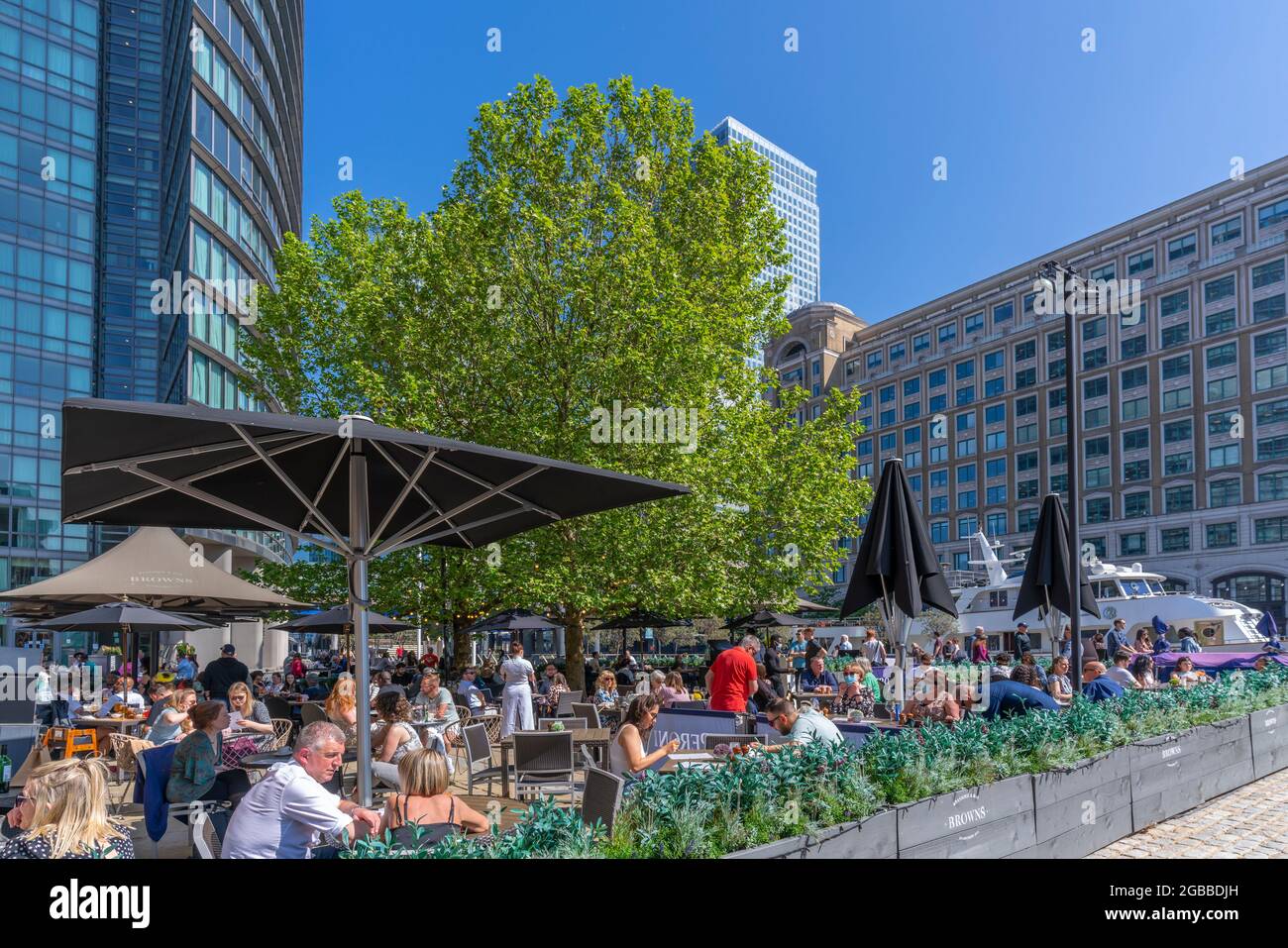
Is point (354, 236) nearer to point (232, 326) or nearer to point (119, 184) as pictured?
point (232, 326)

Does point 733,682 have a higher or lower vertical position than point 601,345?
lower

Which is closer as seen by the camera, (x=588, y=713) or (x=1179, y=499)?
(x=588, y=713)

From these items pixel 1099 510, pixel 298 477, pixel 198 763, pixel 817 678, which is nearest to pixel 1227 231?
pixel 1099 510

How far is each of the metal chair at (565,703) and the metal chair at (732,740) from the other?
5.68 metres

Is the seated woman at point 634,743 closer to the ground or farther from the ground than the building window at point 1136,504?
closer to the ground

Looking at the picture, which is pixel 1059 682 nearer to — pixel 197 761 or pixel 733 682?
pixel 733 682

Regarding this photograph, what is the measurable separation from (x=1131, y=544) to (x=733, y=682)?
66.5 meters

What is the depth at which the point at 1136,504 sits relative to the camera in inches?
2724

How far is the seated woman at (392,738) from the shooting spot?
842 centimetres

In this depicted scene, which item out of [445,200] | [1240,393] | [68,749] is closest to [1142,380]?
[1240,393]

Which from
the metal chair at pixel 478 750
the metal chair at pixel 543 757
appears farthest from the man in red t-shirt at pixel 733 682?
the metal chair at pixel 478 750

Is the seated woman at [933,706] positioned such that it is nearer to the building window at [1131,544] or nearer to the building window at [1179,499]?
the building window at [1179,499]

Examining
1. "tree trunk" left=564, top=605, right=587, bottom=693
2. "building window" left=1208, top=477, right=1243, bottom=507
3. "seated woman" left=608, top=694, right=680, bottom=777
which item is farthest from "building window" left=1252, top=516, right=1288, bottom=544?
"seated woman" left=608, top=694, right=680, bottom=777

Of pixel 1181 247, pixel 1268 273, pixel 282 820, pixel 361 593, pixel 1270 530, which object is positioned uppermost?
pixel 1181 247
